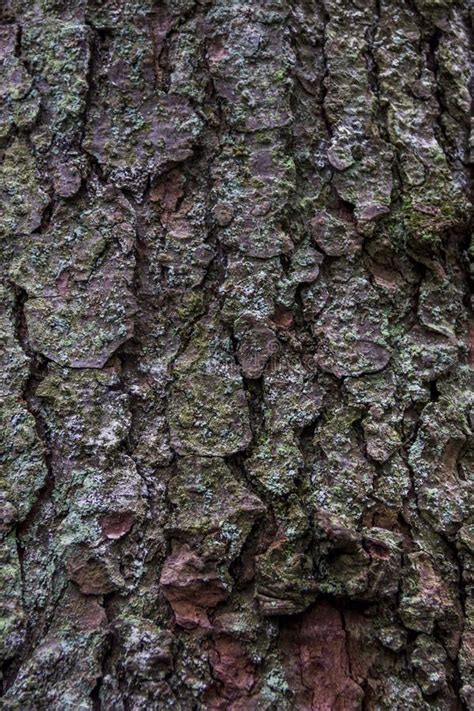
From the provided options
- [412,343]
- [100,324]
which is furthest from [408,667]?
[100,324]

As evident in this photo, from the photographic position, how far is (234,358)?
954 mm

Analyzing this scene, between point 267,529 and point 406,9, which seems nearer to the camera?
point 267,529

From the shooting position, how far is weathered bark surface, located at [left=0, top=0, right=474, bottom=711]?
872mm

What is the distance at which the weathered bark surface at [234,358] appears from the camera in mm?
872

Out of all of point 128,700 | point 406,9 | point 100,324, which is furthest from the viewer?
point 406,9

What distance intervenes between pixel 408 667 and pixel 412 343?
18.4 inches

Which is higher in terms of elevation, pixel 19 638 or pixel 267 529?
pixel 267 529

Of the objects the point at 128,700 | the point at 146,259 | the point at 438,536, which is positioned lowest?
the point at 128,700

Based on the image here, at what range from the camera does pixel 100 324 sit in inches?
37.9

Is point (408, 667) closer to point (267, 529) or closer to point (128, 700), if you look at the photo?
point (267, 529)

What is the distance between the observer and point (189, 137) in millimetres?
1017

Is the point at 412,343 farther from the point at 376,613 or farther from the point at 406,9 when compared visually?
the point at 406,9

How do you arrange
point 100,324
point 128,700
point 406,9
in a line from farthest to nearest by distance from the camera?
1. point 406,9
2. point 100,324
3. point 128,700

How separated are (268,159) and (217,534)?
58 centimetres
